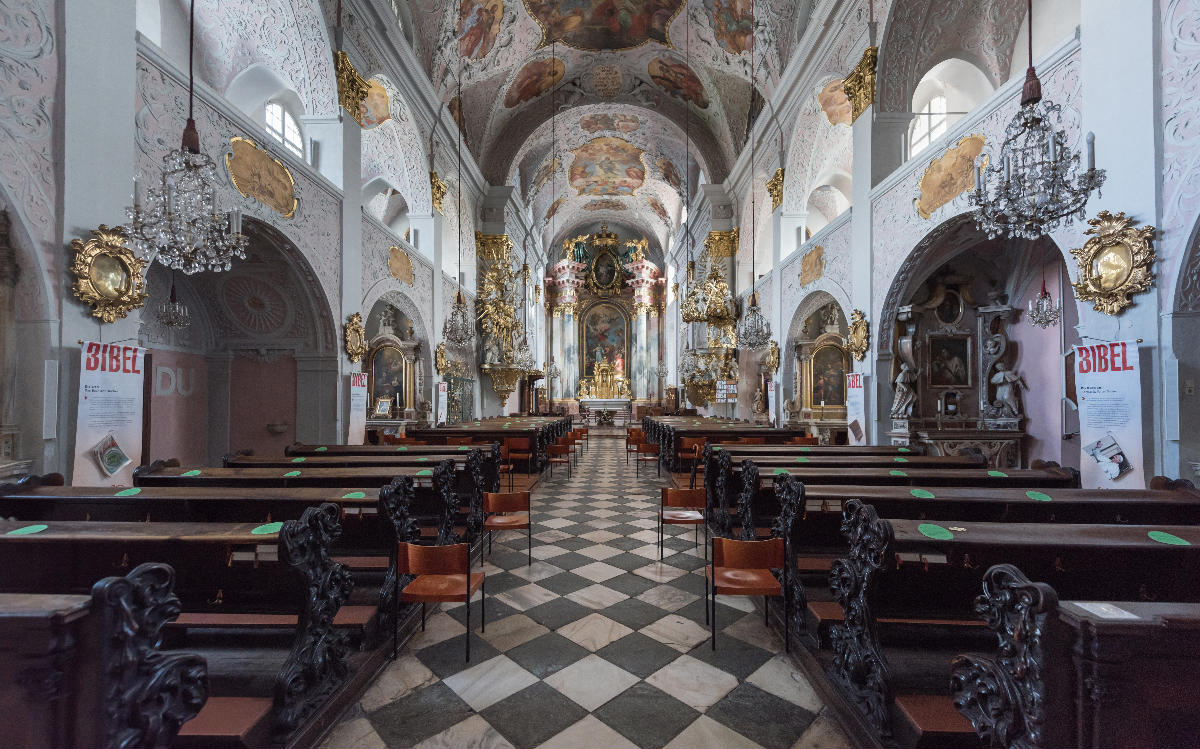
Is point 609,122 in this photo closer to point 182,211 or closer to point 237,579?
point 182,211

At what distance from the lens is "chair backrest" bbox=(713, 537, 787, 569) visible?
2916mm

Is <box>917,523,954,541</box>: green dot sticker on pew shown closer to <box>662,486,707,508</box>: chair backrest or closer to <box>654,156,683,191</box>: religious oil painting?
<box>662,486,707,508</box>: chair backrest

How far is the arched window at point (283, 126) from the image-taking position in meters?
8.32

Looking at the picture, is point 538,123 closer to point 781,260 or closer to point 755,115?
point 755,115

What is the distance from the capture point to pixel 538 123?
15258 millimetres

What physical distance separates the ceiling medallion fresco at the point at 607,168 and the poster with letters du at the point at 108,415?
16224 mm

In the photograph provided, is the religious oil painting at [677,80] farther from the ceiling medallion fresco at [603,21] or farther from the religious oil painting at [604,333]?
the religious oil painting at [604,333]

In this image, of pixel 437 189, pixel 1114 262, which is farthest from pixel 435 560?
pixel 437 189

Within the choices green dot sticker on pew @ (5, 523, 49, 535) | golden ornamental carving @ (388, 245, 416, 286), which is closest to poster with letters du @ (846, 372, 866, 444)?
golden ornamental carving @ (388, 245, 416, 286)

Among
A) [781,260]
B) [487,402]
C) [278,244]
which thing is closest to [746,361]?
[781,260]

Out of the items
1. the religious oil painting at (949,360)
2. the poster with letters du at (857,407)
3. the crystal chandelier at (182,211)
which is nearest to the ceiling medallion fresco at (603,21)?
the religious oil painting at (949,360)

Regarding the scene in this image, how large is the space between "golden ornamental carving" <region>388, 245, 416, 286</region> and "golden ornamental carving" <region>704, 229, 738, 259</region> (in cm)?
894

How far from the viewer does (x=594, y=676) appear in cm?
272

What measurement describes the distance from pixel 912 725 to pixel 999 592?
0.83 m
